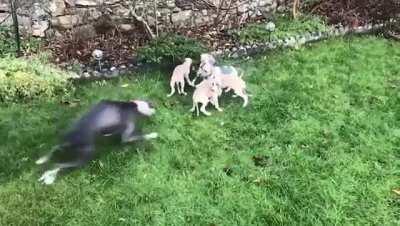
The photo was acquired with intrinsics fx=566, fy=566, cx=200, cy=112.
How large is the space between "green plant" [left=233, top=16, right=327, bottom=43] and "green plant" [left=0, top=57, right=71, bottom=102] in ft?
7.61

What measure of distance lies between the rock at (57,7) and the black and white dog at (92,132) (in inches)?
86.7

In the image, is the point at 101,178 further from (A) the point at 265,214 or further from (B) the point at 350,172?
(B) the point at 350,172

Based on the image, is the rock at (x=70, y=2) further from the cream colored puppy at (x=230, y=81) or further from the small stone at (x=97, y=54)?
the cream colored puppy at (x=230, y=81)

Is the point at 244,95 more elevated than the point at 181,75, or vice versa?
the point at 181,75

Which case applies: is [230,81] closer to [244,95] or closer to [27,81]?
[244,95]

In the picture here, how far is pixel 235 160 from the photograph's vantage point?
15.8 feet

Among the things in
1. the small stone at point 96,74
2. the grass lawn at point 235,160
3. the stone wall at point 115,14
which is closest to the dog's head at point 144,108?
the grass lawn at point 235,160

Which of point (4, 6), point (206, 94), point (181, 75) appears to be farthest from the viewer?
point (4, 6)

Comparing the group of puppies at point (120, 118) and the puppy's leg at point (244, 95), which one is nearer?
the group of puppies at point (120, 118)

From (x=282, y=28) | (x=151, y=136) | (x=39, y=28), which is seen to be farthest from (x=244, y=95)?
(x=39, y=28)

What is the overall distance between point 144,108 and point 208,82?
65cm

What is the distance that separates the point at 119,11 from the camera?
23.3 ft

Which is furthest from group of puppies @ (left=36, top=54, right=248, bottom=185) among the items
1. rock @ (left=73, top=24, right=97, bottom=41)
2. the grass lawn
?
rock @ (left=73, top=24, right=97, bottom=41)

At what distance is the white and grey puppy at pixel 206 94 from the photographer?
17.5ft
